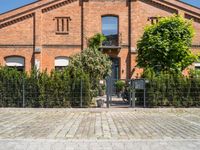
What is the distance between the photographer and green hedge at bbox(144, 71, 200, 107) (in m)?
19.8

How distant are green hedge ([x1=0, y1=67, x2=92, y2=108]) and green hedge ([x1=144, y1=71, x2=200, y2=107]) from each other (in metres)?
3.14

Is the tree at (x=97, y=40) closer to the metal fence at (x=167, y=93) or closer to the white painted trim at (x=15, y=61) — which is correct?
the white painted trim at (x=15, y=61)

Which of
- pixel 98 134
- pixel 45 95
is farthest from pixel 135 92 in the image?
pixel 98 134

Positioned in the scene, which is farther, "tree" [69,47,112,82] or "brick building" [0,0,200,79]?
Answer: "brick building" [0,0,200,79]

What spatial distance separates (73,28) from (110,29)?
329 centimetres

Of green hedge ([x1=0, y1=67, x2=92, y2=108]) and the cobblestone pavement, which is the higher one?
green hedge ([x1=0, y1=67, x2=92, y2=108])

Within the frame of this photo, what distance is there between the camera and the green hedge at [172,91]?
65.0 feet

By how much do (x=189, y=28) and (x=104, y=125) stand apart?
464 inches

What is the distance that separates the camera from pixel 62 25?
35.3 m

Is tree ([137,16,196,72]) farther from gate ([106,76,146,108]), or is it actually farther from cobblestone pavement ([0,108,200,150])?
cobblestone pavement ([0,108,200,150])

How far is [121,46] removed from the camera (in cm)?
3497

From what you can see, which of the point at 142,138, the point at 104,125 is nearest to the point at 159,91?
the point at 104,125

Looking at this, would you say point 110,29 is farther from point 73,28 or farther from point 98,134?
point 98,134

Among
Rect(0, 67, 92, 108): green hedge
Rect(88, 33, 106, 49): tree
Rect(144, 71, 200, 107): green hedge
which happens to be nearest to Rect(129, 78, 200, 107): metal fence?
Rect(144, 71, 200, 107): green hedge
